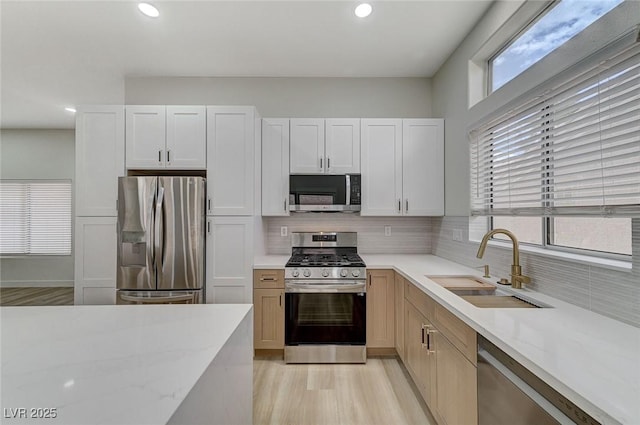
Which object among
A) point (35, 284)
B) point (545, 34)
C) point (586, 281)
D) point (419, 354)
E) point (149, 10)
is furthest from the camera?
point (35, 284)

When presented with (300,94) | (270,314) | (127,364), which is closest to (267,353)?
(270,314)

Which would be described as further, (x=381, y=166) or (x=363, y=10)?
(x=381, y=166)

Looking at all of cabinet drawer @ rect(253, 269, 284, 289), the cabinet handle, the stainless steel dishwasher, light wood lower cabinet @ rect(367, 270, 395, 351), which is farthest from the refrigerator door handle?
the stainless steel dishwasher

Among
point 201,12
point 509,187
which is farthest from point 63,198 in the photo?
point 509,187

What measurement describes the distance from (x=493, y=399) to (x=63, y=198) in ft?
23.7

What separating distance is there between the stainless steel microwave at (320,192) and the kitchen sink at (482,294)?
115 centimetres

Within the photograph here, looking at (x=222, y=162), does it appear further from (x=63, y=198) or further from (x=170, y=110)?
(x=63, y=198)

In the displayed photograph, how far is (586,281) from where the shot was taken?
1.41 metres

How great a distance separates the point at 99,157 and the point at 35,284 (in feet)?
15.6

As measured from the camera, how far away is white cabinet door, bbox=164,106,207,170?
279 cm

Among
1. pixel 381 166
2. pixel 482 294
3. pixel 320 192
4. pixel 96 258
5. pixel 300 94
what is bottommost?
pixel 482 294

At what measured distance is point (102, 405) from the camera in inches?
25.7

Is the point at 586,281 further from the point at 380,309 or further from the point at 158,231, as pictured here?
the point at 158,231

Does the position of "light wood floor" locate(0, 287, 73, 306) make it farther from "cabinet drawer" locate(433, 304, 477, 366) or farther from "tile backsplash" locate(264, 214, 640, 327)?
"cabinet drawer" locate(433, 304, 477, 366)
